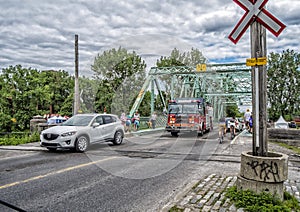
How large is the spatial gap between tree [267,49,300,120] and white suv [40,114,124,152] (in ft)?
93.6

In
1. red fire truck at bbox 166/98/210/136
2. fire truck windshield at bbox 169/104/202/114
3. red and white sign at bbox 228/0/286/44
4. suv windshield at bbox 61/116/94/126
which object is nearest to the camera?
red and white sign at bbox 228/0/286/44

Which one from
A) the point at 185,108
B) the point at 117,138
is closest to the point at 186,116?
the point at 185,108

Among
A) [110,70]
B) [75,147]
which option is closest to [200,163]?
[75,147]

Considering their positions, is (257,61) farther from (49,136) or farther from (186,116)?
(186,116)

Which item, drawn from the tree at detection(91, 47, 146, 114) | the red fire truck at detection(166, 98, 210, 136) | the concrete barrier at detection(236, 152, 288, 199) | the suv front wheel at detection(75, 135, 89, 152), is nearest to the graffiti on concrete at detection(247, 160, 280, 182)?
the concrete barrier at detection(236, 152, 288, 199)

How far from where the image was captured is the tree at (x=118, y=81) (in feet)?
97.5

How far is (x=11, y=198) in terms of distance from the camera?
491 cm

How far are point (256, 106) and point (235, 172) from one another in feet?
9.96

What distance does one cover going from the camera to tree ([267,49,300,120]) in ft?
115

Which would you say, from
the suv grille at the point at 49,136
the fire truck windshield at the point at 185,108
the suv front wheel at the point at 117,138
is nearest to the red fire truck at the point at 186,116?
the fire truck windshield at the point at 185,108

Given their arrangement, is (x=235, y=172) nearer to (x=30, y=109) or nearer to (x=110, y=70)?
(x=110, y=70)

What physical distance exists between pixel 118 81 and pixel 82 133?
20662 mm

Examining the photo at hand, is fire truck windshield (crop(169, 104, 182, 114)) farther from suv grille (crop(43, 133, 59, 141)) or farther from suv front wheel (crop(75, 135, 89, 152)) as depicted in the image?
suv grille (crop(43, 133, 59, 141))

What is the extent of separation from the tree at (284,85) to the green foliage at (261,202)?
111ft
